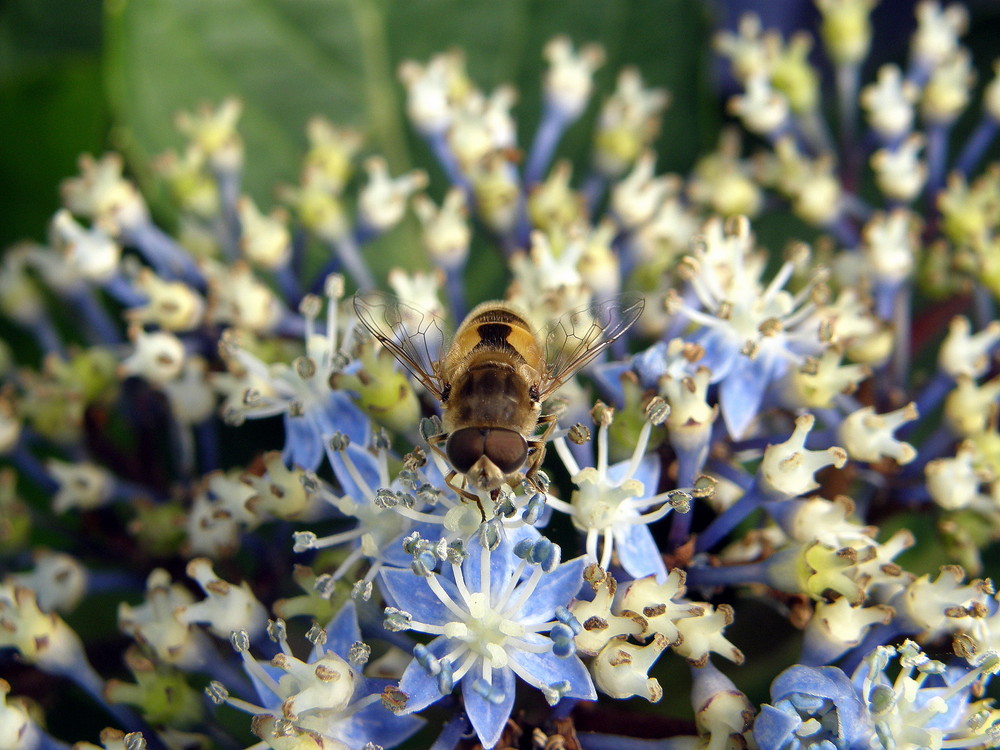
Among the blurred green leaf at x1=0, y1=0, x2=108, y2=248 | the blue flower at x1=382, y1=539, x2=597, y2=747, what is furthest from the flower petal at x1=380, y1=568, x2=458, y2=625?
the blurred green leaf at x1=0, y1=0, x2=108, y2=248

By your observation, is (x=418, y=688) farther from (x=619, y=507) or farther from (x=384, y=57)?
(x=384, y=57)

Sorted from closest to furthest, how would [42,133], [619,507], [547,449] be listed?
[619,507], [547,449], [42,133]

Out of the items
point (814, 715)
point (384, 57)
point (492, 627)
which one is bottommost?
point (814, 715)

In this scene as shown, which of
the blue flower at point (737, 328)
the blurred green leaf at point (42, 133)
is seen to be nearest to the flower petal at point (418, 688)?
the blue flower at point (737, 328)

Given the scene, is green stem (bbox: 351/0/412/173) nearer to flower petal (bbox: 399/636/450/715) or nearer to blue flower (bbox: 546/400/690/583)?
blue flower (bbox: 546/400/690/583)

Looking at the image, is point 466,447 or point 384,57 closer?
point 466,447

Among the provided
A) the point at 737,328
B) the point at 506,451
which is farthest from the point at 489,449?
the point at 737,328

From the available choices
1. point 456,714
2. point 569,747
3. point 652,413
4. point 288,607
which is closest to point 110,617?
point 288,607
